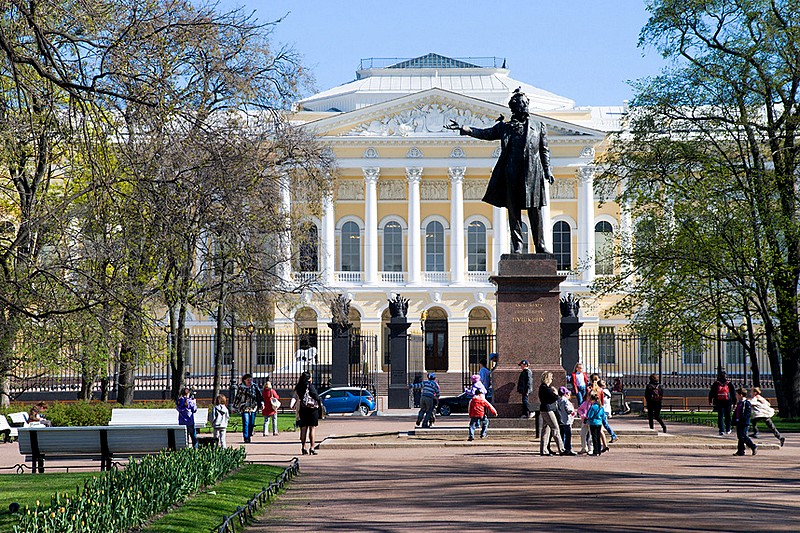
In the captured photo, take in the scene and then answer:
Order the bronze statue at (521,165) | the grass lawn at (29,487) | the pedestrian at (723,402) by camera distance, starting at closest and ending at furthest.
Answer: the grass lawn at (29,487) → the bronze statue at (521,165) → the pedestrian at (723,402)

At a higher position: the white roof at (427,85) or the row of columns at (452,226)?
the white roof at (427,85)

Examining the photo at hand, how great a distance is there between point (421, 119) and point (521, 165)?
147 ft

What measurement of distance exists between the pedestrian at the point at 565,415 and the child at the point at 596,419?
324mm

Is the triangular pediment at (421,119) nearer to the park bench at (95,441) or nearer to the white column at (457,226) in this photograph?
the white column at (457,226)

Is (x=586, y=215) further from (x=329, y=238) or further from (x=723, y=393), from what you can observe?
(x=723, y=393)

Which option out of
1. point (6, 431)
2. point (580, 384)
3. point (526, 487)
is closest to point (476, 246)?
point (6, 431)

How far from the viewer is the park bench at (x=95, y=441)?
1549 cm

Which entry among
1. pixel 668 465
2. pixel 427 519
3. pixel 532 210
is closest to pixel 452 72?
pixel 532 210

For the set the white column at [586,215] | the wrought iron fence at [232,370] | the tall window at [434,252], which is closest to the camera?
the wrought iron fence at [232,370]

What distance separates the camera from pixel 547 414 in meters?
17.7

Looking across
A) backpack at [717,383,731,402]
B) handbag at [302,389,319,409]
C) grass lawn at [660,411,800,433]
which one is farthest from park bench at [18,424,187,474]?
grass lawn at [660,411,800,433]

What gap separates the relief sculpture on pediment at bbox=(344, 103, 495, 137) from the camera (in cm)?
6381

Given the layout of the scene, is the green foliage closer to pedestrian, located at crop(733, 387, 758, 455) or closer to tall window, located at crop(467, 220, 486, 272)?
pedestrian, located at crop(733, 387, 758, 455)

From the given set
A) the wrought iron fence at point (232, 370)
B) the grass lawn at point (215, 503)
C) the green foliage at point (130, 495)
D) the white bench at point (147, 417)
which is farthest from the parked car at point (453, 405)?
the green foliage at point (130, 495)
